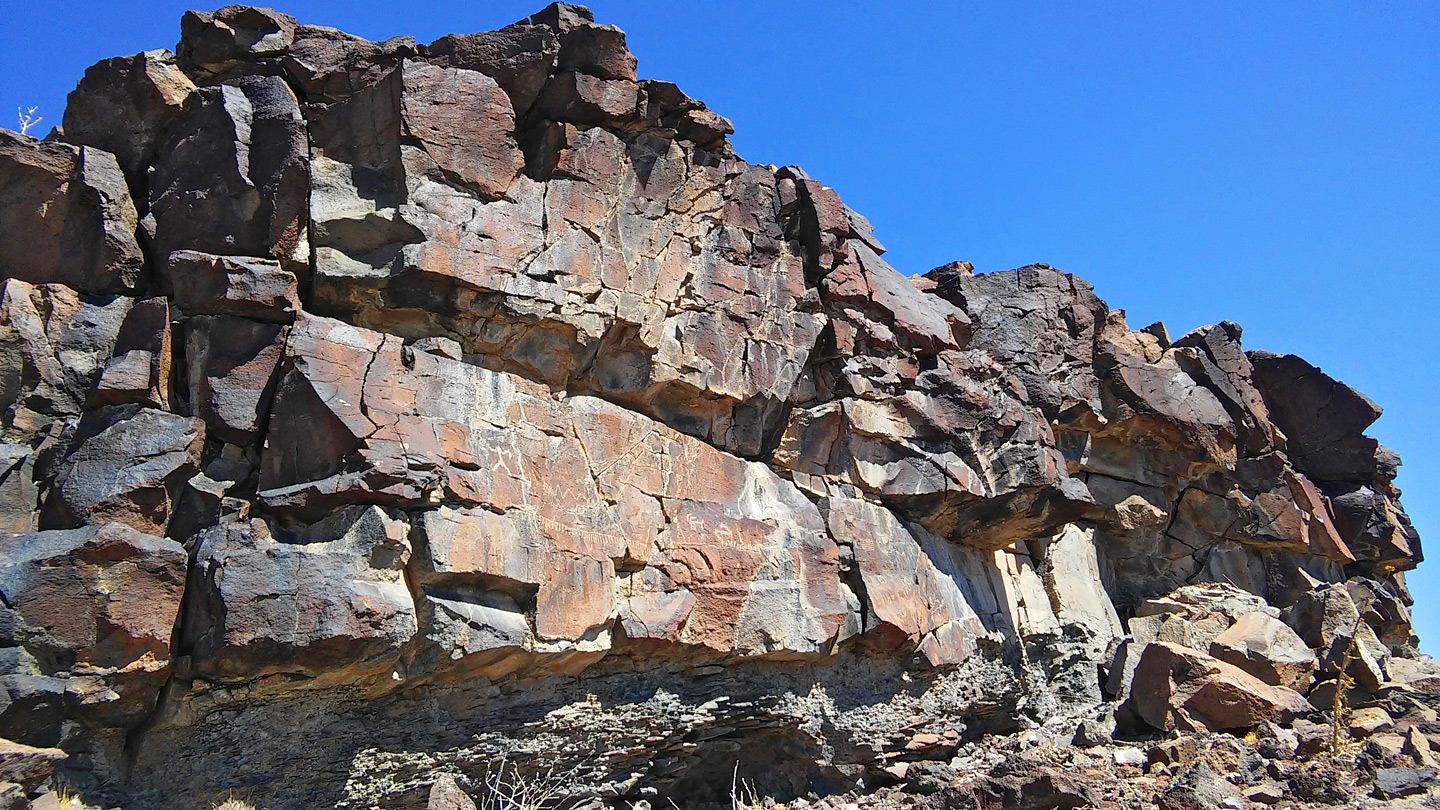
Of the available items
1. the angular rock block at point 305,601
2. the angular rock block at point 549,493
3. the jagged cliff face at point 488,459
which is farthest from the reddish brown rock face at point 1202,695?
the angular rock block at point 305,601

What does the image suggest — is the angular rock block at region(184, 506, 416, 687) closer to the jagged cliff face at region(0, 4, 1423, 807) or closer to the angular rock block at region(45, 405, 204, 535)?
the jagged cliff face at region(0, 4, 1423, 807)

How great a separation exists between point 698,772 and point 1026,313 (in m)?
7.89

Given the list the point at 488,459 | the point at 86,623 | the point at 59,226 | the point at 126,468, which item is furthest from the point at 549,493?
the point at 59,226

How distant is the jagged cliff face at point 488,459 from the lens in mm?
8000

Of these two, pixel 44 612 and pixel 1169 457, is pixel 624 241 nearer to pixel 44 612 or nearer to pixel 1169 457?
pixel 44 612

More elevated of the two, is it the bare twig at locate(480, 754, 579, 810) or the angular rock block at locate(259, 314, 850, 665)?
the angular rock block at locate(259, 314, 850, 665)

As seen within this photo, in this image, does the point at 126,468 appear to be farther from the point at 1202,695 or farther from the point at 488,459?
the point at 1202,695

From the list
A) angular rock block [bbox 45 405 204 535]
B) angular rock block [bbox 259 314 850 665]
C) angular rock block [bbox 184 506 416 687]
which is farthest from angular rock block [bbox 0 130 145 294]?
angular rock block [bbox 184 506 416 687]

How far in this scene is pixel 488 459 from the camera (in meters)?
9.30

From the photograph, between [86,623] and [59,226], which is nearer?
[86,623]

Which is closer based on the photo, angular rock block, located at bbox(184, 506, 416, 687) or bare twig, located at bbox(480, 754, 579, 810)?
angular rock block, located at bbox(184, 506, 416, 687)

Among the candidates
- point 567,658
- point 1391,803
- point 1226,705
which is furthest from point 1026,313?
point 567,658

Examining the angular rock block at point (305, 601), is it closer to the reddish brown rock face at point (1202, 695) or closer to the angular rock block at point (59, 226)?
the angular rock block at point (59, 226)

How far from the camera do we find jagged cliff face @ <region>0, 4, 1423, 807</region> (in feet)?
26.2
